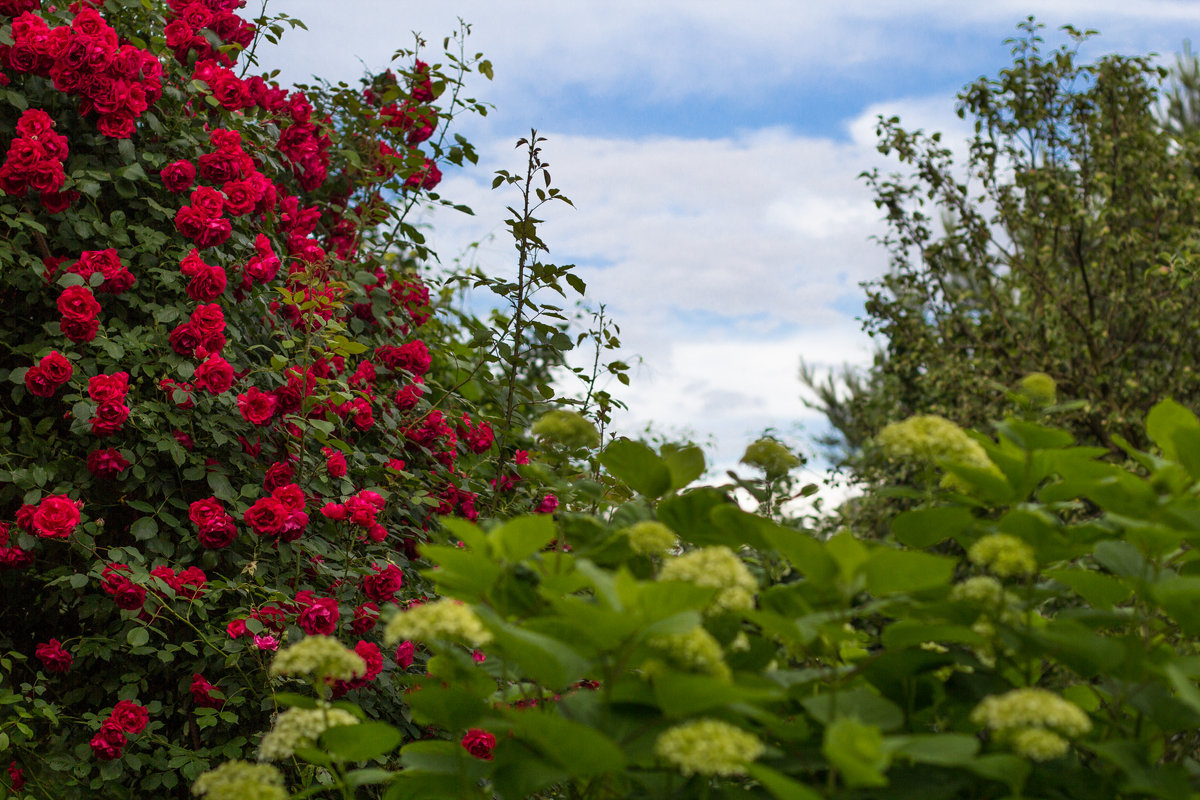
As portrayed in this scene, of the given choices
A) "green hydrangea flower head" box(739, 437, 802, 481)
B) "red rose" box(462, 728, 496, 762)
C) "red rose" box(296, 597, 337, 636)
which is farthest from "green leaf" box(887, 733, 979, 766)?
"red rose" box(296, 597, 337, 636)

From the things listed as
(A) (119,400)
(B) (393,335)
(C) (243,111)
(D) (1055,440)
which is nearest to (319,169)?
(C) (243,111)

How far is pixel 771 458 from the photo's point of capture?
1264 mm

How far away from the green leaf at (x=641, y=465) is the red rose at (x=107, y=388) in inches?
61.6

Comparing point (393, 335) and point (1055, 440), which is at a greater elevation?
point (393, 335)

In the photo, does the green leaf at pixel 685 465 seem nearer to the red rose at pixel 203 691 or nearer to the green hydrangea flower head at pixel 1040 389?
the green hydrangea flower head at pixel 1040 389

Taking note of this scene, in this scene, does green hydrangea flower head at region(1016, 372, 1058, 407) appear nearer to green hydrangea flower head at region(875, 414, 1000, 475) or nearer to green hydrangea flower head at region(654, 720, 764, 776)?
green hydrangea flower head at region(875, 414, 1000, 475)

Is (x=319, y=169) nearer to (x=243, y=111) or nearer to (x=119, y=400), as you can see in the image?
(x=243, y=111)

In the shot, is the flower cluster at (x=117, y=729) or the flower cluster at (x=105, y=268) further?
the flower cluster at (x=105, y=268)

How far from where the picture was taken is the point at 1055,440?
102 cm

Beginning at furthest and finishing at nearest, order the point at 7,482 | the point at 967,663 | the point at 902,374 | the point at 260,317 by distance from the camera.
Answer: the point at 902,374 < the point at 260,317 < the point at 7,482 < the point at 967,663

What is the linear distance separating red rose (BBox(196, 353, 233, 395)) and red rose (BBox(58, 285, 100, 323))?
0.29 meters

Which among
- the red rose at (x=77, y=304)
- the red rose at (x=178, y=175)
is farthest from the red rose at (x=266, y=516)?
the red rose at (x=178, y=175)

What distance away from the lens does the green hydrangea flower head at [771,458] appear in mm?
1260

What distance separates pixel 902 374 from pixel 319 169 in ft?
15.9
